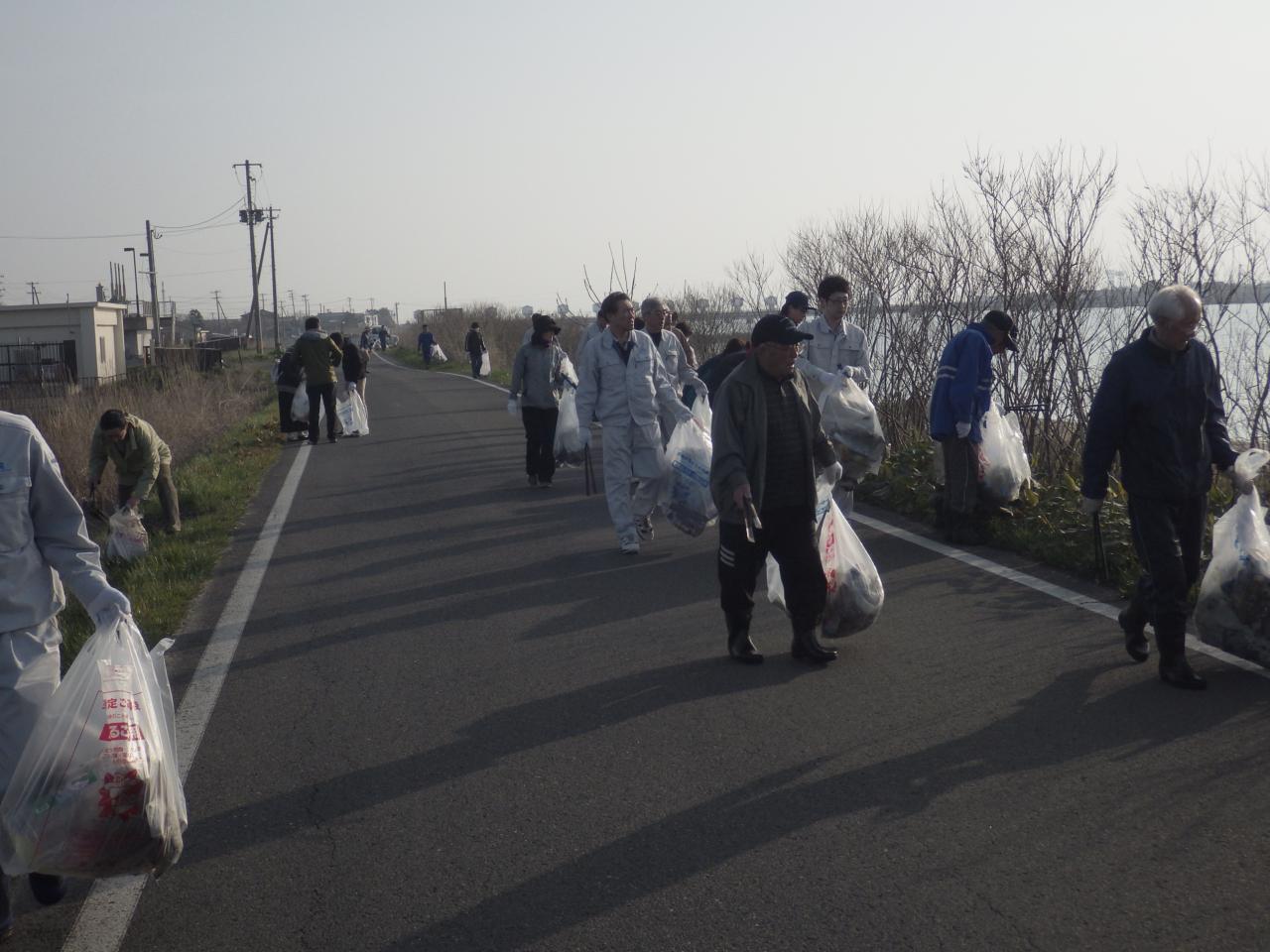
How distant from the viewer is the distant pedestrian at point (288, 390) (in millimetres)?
18766

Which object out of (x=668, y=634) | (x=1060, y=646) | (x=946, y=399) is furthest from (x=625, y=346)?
(x=1060, y=646)

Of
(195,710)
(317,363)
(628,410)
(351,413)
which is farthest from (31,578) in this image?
(351,413)

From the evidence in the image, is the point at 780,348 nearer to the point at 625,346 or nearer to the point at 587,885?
the point at 587,885

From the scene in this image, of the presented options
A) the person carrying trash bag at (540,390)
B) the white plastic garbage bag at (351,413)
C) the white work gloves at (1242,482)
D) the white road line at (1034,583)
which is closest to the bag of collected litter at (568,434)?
the person carrying trash bag at (540,390)

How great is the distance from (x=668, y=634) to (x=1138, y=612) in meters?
2.41

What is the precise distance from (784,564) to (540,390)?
6.78m

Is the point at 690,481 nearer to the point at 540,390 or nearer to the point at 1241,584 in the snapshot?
the point at 1241,584

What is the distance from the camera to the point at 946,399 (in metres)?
9.09

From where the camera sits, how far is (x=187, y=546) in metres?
10.2

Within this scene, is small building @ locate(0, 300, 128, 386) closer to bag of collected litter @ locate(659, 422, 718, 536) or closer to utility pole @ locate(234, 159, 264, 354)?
utility pole @ locate(234, 159, 264, 354)

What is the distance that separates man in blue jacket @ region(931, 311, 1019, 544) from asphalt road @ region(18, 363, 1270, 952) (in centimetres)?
123

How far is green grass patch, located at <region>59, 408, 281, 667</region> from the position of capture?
774 centimetres

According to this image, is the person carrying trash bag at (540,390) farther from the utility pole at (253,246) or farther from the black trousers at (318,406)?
the utility pole at (253,246)

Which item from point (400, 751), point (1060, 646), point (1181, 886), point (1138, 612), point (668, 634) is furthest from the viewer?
point (668, 634)
